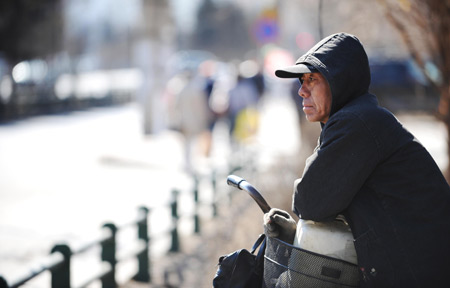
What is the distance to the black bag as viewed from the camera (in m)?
2.66

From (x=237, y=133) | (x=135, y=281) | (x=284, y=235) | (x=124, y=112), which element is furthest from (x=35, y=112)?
(x=284, y=235)

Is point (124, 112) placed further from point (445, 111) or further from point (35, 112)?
point (445, 111)

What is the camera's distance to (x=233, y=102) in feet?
45.9

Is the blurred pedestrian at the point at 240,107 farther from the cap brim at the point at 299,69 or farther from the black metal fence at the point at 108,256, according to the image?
the cap brim at the point at 299,69

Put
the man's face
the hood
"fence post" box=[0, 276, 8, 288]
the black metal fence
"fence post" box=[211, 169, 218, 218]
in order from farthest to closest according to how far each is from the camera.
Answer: "fence post" box=[211, 169, 218, 218], the black metal fence, "fence post" box=[0, 276, 8, 288], the man's face, the hood

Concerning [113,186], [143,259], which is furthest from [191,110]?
[143,259]

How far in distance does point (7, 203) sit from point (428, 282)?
864 cm

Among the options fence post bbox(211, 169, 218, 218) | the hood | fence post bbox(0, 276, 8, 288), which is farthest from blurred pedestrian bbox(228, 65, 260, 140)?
the hood

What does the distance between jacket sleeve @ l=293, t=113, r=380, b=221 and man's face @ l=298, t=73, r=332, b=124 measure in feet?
0.70

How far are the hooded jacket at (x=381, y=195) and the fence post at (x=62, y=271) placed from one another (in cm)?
253

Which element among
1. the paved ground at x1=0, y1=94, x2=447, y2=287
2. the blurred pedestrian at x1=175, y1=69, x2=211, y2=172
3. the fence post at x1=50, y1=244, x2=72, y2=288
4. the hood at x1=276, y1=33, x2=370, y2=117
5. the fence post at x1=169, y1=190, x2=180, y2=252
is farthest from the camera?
the blurred pedestrian at x1=175, y1=69, x2=211, y2=172

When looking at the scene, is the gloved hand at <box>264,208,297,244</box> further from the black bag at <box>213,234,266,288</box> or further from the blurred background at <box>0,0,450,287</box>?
the blurred background at <box>0,0,450,287</box>

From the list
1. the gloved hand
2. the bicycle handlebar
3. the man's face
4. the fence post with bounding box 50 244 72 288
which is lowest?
the fence post with bounding box 50 244 72 288

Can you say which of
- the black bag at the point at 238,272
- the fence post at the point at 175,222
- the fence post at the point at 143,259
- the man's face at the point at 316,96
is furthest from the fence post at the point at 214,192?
the man's face at the point at 316,96
